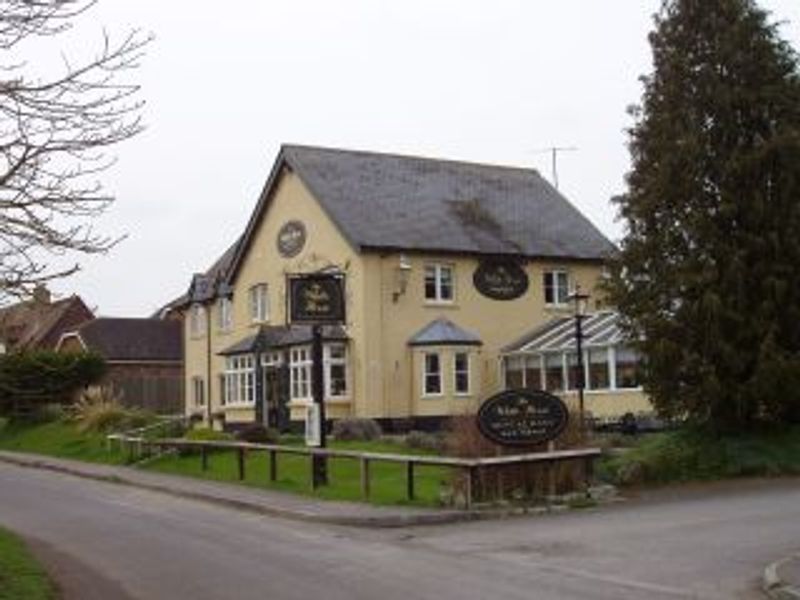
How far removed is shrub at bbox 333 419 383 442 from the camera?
3841cm

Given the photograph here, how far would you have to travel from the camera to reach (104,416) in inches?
1706

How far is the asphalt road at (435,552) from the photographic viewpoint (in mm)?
13438

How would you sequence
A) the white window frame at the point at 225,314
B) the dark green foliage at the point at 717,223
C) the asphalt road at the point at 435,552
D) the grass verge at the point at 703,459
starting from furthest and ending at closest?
the white window frame at the point at 225,314, the dark green foliage at the point at 717,223, the grass verge at the point at 703,459, the asphalt road at the point at 435,552

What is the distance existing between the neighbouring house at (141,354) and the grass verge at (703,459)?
43502 mm

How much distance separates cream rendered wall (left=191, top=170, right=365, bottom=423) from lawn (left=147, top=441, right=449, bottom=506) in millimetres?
9101

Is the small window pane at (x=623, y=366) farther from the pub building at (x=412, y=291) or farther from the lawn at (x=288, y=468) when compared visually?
the lawn at (x=288, y=468)

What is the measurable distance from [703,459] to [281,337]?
2473 cm

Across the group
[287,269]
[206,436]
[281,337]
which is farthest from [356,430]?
[287,269]

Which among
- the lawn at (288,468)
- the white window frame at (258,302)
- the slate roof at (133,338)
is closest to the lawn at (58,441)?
the lawn at (288,468)

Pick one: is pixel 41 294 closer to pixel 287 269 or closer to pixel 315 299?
pixel 315 299

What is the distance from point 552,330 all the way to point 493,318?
2.12 meters

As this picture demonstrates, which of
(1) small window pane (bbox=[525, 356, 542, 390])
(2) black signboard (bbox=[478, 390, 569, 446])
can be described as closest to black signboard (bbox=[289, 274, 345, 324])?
(2) black signboard (bbox=[478, 390, 569, 446])

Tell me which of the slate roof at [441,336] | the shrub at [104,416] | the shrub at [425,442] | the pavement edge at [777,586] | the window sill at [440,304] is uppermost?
the window sill at [440,304]

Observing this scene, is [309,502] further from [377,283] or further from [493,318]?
[493,318]
